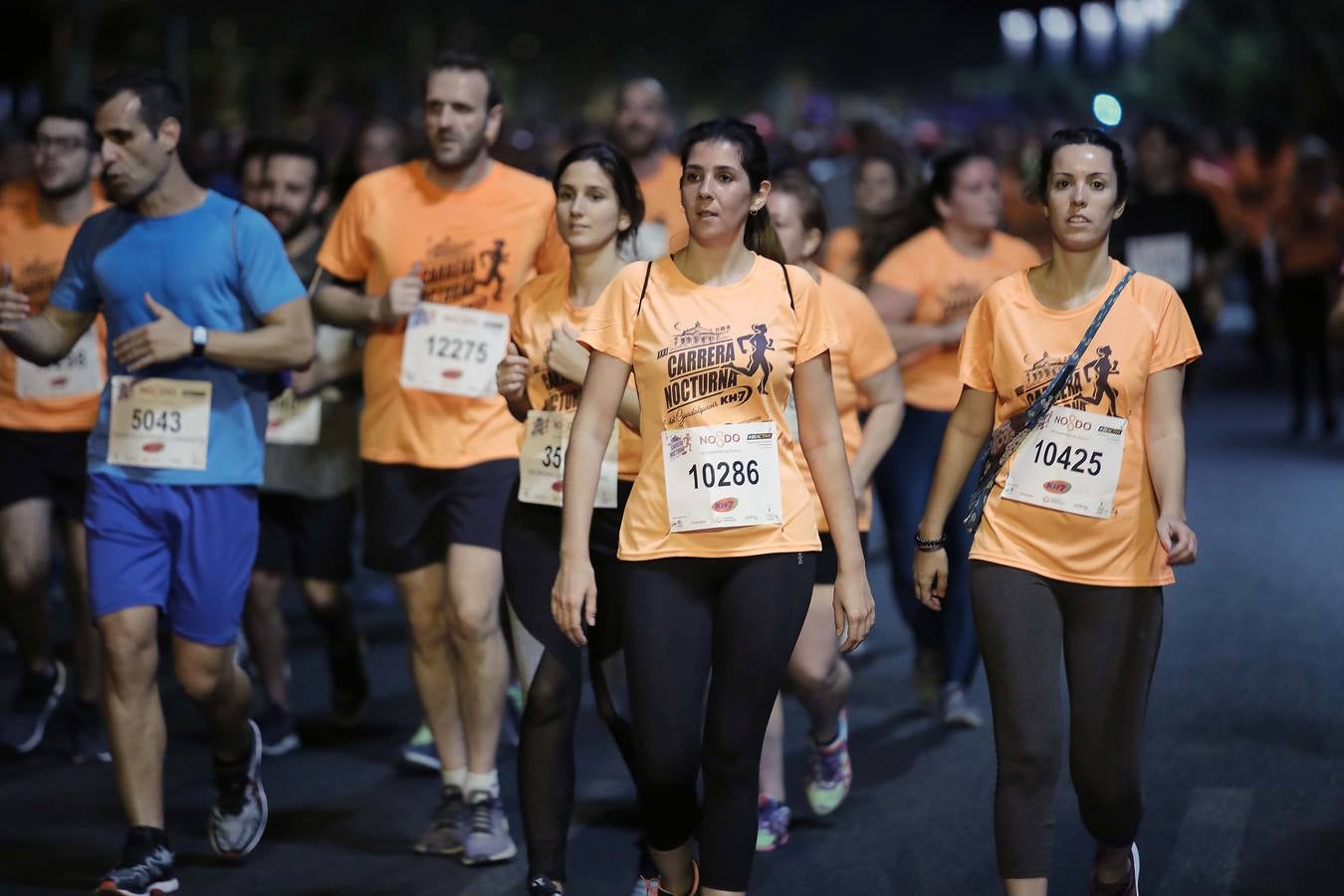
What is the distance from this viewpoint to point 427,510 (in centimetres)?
605

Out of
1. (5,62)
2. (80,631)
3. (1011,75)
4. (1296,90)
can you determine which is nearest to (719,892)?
(80,631)

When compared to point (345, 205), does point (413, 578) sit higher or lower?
lower

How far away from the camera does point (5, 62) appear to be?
98.9 feet

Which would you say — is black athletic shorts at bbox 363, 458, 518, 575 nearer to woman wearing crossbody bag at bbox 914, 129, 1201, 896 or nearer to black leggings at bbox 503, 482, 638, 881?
black leggings at bbox 503, 482, 638, 881

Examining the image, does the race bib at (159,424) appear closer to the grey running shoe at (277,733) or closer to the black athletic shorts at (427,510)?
the black athletic shorts at (427,510)

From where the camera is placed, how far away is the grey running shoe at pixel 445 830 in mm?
5730

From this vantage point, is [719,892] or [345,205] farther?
[345,205]

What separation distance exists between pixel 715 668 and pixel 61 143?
381 cm

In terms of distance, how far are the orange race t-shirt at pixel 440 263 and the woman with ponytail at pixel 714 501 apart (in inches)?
64.0

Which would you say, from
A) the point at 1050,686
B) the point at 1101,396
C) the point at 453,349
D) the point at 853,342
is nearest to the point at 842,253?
the point at 853,342

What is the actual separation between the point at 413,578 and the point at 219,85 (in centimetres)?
4317

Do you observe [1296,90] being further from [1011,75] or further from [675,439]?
[1011,75]

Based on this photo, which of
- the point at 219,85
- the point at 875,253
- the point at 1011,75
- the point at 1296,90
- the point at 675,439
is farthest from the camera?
the point at 1011,75

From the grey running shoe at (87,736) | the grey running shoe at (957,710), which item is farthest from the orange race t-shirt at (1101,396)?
the grey running shoe at (87,736)
